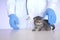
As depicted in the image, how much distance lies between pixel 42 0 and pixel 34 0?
0.08 m

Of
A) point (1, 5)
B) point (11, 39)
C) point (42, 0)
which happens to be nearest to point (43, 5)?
point (42, 0)

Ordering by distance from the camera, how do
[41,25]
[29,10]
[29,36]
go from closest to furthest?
1. [29,36]
2. [41,25]
3. [29,10]

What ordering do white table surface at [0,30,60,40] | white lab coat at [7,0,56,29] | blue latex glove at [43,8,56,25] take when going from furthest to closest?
white lab coat at [7,0,56,29], blue latex glove at [43,8,56,25], white table surface at [0,30,60,40]

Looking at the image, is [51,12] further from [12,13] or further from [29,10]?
[12,13]

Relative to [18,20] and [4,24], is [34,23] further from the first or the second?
[4,24]

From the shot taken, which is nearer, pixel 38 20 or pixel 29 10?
pixel 38 20

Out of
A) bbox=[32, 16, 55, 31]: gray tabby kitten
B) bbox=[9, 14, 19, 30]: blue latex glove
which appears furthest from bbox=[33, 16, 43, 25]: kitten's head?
bbox=[9, 14, 19, 30]: blue latex glove

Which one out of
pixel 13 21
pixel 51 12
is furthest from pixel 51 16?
pixel 13 21

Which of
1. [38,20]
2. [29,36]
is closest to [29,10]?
[38,20]

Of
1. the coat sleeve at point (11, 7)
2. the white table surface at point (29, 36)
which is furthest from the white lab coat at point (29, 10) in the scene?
the white table surface at point (29, 36)

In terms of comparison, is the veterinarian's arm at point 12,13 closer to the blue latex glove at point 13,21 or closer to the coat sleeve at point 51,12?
the blue latex glove at point 13,21

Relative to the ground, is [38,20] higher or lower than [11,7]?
lower

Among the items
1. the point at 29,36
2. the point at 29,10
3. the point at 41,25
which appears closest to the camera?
the point at 29,36

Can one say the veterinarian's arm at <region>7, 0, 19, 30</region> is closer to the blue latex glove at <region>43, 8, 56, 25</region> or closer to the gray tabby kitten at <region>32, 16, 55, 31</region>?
the gray tabby kitten at <region>32, 16, 55, 31</region>
